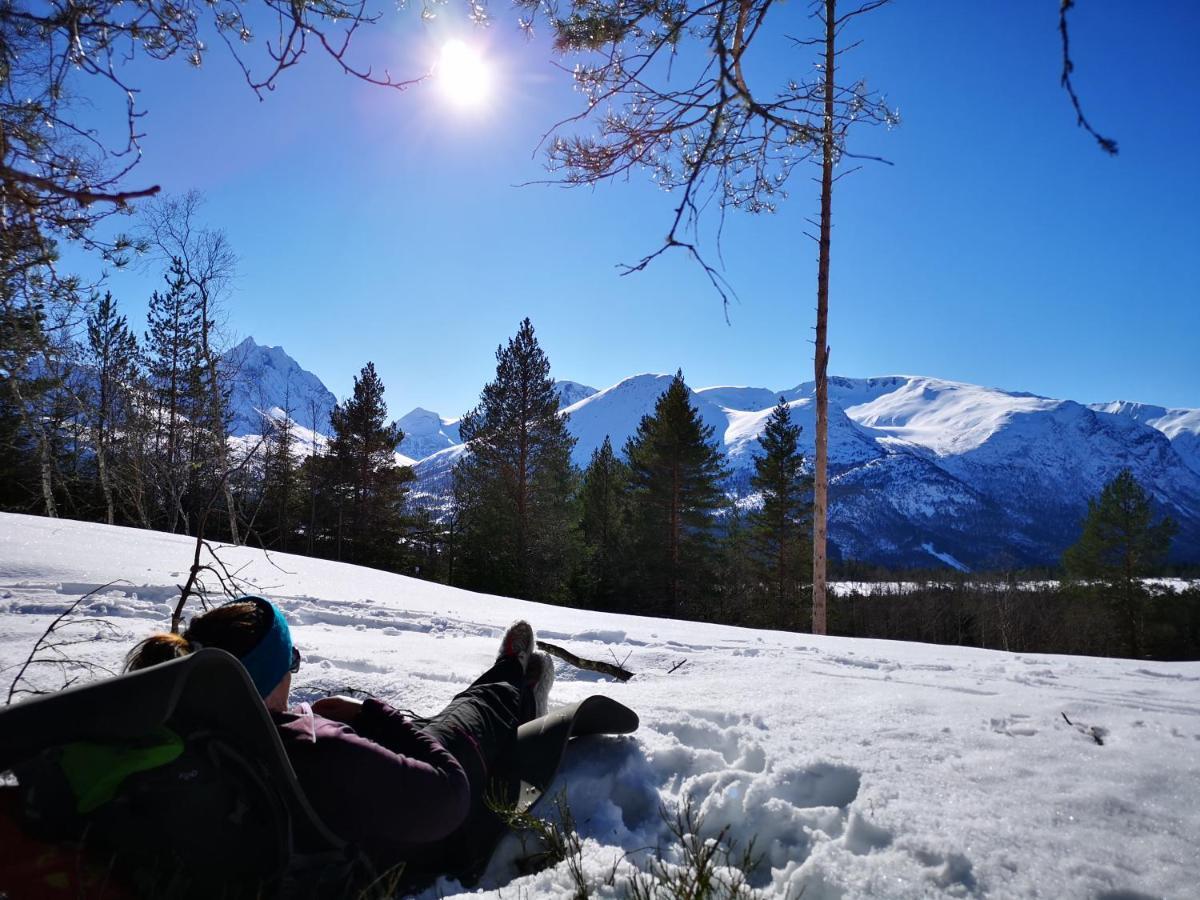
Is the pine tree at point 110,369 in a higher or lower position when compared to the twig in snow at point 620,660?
higher

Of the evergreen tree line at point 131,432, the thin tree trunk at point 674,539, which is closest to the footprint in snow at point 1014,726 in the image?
the evergreen tree line at point 131,432

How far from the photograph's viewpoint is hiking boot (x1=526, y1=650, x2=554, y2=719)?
8.69ft

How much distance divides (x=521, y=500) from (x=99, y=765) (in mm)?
19379

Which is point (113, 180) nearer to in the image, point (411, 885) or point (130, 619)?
point (411, 885)

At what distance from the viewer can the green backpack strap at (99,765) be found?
1.21 m

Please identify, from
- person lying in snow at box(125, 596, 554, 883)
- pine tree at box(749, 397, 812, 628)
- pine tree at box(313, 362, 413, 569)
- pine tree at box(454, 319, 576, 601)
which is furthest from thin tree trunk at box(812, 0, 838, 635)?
pine tree at box(313, 362, 413, 569)

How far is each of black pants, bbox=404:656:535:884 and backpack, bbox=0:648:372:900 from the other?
12.9 inches

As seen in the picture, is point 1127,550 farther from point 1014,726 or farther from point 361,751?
point 361,751

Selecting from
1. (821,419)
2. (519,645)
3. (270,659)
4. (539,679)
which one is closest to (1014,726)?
(539,679)

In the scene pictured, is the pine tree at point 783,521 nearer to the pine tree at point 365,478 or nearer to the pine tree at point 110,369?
the pine tree at point 365,478

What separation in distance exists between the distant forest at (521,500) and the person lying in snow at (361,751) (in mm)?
15461

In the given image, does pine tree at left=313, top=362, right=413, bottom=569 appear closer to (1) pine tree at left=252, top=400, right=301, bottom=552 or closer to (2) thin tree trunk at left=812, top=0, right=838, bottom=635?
(1) pine tree at left=252, top=400, right=301, bottom=552

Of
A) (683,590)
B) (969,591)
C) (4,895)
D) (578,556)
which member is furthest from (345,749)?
(969,591)

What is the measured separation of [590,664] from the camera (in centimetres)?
390
